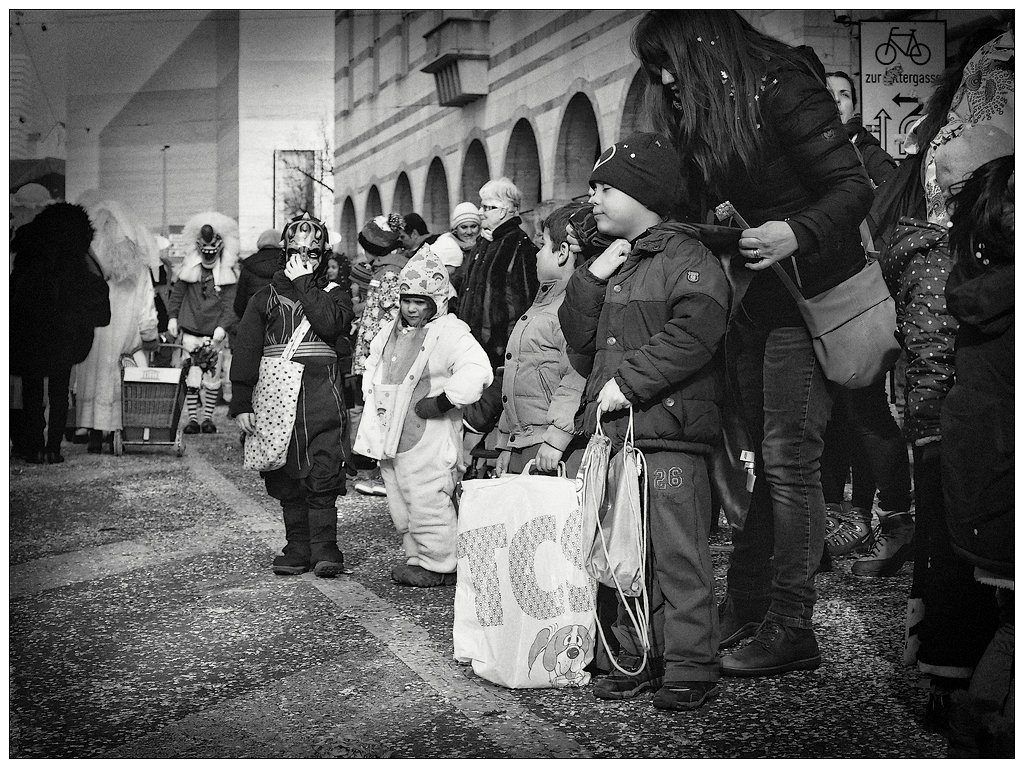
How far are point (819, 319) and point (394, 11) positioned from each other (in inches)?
64.9

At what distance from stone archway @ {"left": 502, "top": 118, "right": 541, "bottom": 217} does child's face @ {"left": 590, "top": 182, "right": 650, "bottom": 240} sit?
2595mm

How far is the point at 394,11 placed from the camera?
3.96 meters

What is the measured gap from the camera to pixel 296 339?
5250 millimetres

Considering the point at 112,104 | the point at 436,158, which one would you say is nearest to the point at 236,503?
the point at 436,158

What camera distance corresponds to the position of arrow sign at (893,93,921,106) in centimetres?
408

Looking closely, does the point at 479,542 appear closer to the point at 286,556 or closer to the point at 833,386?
the point at 833,386

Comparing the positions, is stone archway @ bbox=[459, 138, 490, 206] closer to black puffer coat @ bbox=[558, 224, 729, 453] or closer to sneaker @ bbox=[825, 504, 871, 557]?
sneaker @ bbox=[825, 504, 871, 557]

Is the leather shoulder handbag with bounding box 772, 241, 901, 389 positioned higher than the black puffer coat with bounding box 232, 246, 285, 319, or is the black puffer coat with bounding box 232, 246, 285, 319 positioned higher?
the black puffer coat with bounding box 232, 246, 285, 319

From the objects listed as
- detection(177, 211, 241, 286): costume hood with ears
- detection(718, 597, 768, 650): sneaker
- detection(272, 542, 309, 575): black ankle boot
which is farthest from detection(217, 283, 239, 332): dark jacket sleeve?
detection(718, 597, 768, 650): sneaker

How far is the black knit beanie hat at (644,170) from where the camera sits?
3.64 metres

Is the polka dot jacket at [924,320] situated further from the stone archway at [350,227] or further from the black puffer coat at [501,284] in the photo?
the stone archway at [350,227]

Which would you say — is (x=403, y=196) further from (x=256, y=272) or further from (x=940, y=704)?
(x=940, y=704)

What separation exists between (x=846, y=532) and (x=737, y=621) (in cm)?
147

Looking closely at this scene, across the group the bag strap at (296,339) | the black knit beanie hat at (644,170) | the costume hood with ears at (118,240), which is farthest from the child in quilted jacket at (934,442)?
the costume hood with ears at (118,240)
